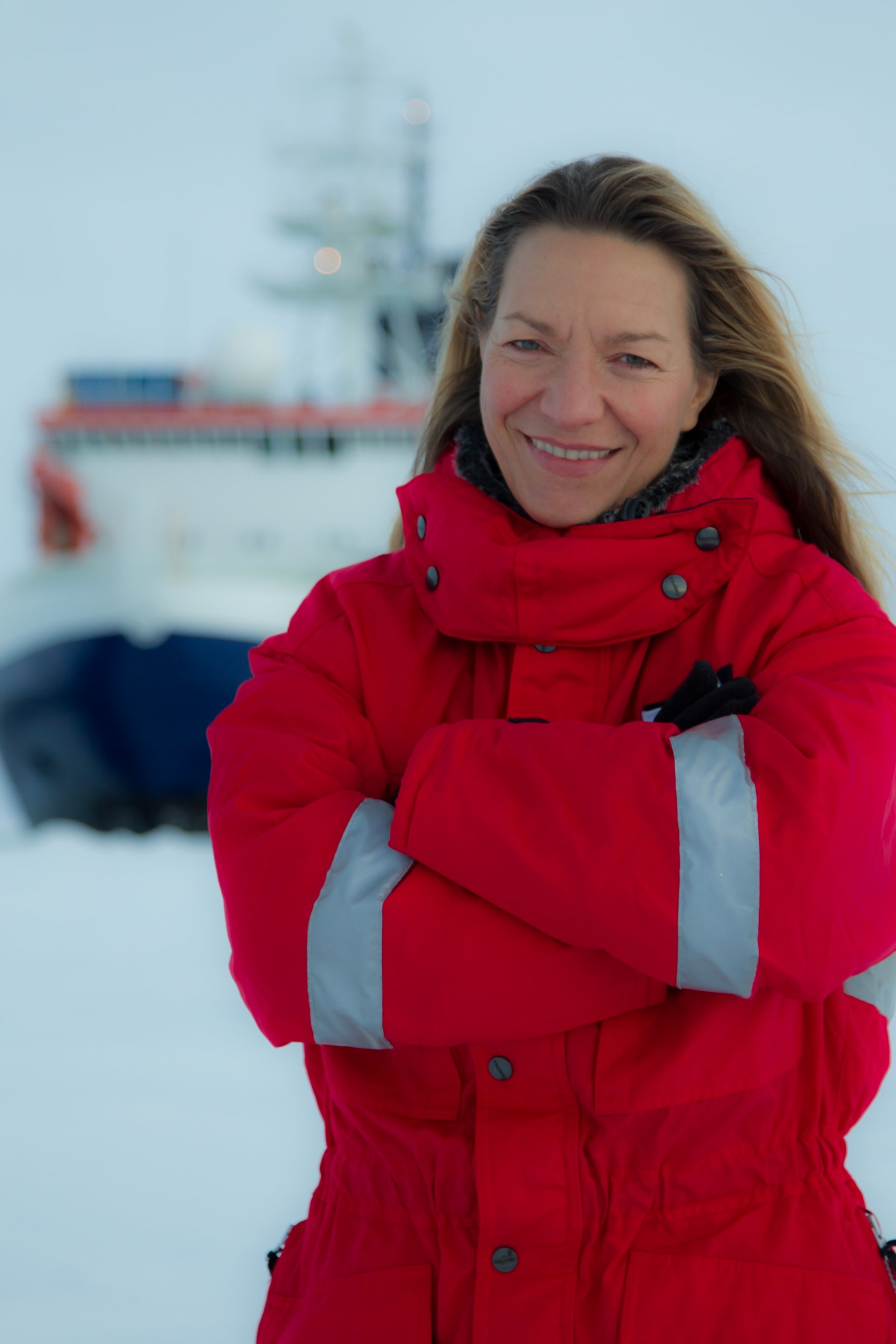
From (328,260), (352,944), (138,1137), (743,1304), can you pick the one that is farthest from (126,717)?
(743,1304)

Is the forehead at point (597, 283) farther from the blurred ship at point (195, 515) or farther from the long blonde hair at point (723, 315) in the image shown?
the blurred ship at point (195, 515)

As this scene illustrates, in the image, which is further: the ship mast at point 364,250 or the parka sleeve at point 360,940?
the ship mast at point 364,250

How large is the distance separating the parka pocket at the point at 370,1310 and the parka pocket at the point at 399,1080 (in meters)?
0.13

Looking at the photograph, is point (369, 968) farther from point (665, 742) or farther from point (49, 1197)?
point (49, 1197)

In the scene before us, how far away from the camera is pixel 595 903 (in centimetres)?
89

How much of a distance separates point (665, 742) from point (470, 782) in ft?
0.51

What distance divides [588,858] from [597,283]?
1.71 feet

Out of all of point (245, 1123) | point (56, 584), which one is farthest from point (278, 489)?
point (245, 1123)

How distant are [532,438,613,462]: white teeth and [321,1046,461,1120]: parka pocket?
21.2 inches

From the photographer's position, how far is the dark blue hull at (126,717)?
7.44 metres

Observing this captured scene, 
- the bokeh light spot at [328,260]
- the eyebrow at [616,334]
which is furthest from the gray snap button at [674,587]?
the bokeh light spot at [328,260]

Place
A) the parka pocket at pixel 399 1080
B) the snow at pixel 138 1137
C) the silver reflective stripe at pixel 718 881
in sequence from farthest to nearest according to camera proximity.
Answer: the snow at pixel 138 1137 → the parka pocket at pixel 399 1080 → the silver reflective stripe at pixel 718 881

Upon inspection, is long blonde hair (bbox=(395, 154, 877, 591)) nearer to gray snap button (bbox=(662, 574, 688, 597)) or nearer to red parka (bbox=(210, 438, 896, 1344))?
red parka (bbox=(210, 438, 896, 1344))

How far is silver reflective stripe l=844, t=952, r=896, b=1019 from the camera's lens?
1.04 metres
